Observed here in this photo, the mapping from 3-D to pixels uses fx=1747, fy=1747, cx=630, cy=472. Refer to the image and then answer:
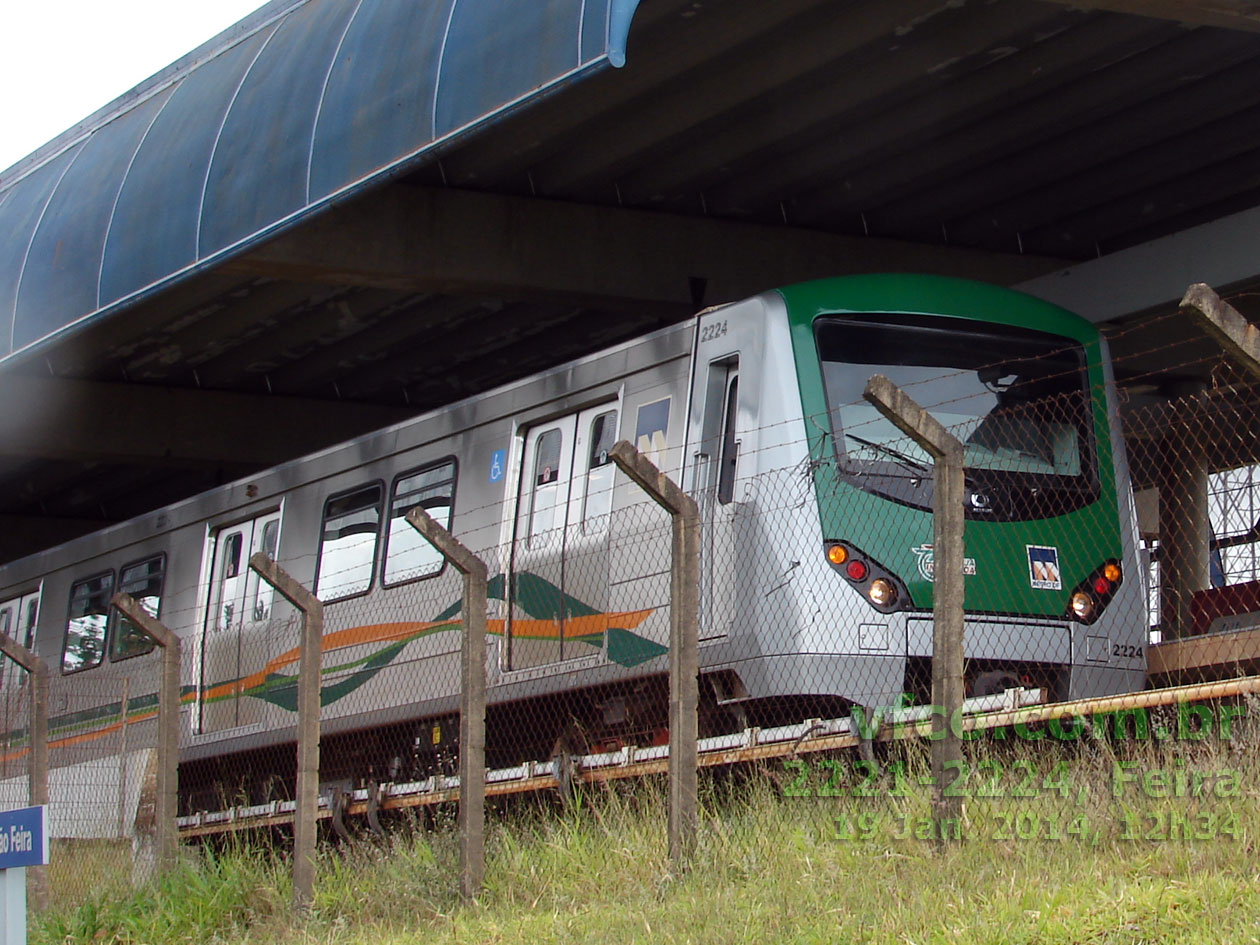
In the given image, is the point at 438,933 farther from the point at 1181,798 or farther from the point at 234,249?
the point at 234,249

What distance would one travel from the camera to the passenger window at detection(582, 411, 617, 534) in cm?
1130

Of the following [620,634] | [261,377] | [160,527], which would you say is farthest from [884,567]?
[261,377]

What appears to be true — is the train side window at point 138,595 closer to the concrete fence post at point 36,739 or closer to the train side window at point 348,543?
the train side window at point 348,543

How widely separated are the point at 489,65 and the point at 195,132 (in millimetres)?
4696

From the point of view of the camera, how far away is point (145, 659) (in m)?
16.9

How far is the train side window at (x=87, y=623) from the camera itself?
17922 mm

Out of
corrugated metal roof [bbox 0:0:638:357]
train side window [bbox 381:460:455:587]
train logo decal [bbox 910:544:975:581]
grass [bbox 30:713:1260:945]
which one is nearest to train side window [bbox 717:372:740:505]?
train logo decal [bbox 910:544:975:581]

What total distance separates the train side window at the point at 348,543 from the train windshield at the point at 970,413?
4667 millimetres

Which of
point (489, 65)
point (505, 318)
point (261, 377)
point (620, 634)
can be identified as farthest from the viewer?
point (261, 377)

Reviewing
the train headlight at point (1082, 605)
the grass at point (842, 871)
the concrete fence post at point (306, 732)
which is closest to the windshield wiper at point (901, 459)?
the train headlight at point (1082, 605)

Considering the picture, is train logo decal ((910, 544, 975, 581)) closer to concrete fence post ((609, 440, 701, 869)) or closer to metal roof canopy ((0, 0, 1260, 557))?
concrete fence post ((609, 440, 701, 869))

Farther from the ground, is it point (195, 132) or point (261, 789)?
point (195, 132)

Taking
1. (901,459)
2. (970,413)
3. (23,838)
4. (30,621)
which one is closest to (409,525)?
(901,459)

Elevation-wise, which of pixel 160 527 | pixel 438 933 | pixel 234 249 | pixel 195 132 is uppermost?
pixel 195 132
